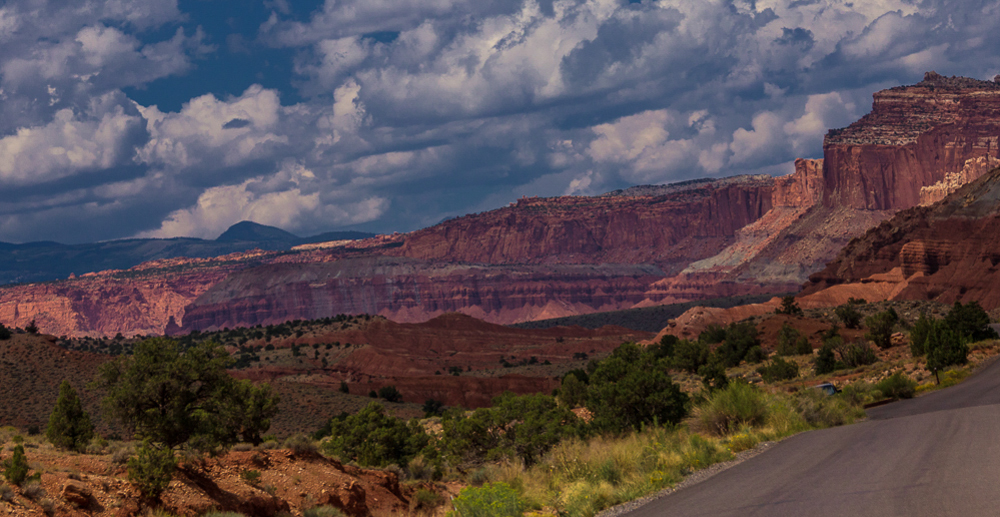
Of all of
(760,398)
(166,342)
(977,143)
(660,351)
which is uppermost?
(977,143)

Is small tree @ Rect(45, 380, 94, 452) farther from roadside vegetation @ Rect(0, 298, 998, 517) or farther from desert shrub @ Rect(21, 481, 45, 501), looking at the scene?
desert shrub @ Rect(21, 481, 45, 501)

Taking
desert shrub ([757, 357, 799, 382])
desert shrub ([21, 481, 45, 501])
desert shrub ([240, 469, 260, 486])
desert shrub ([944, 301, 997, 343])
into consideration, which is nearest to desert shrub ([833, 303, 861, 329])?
desert shrub ([944, 301, 997, 343])

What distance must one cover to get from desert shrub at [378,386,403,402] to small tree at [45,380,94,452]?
45.7m

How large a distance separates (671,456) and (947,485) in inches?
249

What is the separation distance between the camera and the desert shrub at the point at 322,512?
19234 millimetres

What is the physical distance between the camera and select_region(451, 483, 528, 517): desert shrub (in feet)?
44.0

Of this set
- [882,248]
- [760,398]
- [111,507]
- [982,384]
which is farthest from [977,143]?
[111,507]

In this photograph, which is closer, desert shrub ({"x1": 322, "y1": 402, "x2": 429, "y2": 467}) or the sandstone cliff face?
desert shrub ({"x1": 322, "y1": 402, "x2": 429, "y2": 467})

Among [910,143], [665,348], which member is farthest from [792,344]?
[910,143]

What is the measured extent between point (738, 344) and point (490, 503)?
50892 mm

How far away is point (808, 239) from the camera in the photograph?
632 ft

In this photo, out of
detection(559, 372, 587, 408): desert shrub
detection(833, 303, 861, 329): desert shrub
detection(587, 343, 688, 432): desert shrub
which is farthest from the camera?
detection(833, 303, 861, 329): desert shrub

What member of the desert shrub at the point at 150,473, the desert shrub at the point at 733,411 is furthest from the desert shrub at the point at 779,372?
the desert shrub at the point at 150,473

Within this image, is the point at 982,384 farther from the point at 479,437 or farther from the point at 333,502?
the point at 333,502
